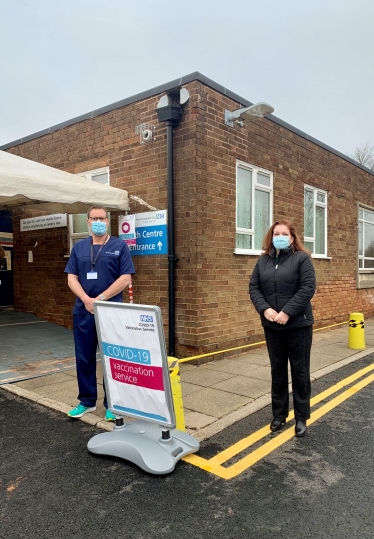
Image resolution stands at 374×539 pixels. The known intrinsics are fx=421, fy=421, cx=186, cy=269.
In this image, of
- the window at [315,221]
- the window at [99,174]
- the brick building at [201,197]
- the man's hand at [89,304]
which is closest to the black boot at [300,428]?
the man's hand at [89,304]

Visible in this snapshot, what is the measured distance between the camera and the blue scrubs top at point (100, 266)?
13.8ft

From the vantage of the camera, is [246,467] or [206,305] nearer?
[246,467]

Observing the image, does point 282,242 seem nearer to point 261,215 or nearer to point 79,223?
point 261,215

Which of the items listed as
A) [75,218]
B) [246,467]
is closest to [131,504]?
[246,467]

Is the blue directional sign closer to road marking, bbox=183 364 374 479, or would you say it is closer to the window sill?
the window sill

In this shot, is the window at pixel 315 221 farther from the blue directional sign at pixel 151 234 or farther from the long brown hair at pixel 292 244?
the long brown hair at pixel 292 244

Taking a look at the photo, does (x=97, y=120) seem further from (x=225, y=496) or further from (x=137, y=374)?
(x=225, y=496)

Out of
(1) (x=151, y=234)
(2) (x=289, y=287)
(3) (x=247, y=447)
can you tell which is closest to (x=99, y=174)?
(1) (x=151, y=234)

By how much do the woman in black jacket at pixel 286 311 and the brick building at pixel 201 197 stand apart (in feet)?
8.91

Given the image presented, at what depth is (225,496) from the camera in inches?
113

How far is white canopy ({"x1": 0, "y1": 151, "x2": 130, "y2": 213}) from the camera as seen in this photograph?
19.2 ft

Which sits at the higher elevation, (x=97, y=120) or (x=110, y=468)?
(x=97, y=120)

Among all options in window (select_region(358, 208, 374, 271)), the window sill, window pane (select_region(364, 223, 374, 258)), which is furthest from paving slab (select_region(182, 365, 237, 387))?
window pane (select_region(364, 223, 374, 258))

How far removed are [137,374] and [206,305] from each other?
11.2ft
